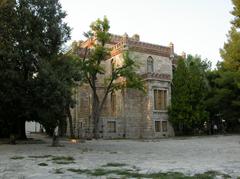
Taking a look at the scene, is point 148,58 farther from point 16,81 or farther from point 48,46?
point 16,81

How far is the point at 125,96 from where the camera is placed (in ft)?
139

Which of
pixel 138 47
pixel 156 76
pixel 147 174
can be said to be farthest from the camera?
pixel 138 47

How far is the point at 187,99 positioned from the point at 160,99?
297 centimetres

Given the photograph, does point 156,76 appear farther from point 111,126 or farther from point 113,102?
point 111,126

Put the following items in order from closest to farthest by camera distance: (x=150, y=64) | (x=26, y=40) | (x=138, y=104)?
(x=26, y=40)
(x=138, y=104)
(x=150, y=64)

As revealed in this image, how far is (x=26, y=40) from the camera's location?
23172 millimetres

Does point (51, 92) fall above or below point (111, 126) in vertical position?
above

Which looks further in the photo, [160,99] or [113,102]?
[113,102]

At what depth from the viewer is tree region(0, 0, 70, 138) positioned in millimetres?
22406

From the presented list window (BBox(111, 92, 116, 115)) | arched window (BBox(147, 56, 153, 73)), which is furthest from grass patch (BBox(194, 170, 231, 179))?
window (BBox(111, 92, 116, 115))

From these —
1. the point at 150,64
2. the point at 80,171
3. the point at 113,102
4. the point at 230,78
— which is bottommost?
the point at 80,171

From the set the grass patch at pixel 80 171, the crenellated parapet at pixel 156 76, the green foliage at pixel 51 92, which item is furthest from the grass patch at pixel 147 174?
the crenellated parapet at pixel 156 76

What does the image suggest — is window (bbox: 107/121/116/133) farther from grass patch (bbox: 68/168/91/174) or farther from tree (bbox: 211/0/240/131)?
grass patch (bbox: 68/168/91/174)

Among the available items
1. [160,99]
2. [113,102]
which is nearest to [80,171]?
[160,99]
